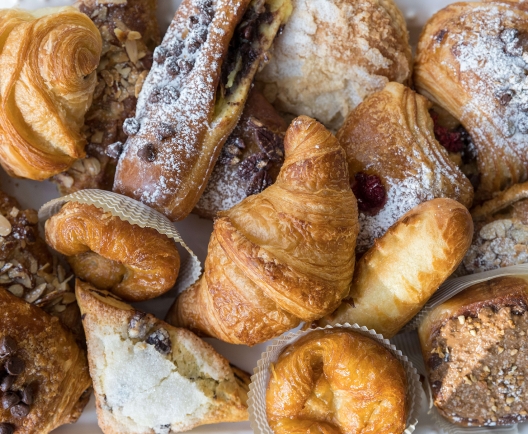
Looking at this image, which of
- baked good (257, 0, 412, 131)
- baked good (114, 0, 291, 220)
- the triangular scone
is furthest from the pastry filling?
baked good (114, 0, 291, 220)

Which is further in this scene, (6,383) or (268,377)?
(268,377)

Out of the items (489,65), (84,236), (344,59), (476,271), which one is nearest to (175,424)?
(84,236)

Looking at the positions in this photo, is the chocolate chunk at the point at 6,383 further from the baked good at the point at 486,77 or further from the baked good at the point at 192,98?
the baked good at the point at 486,77

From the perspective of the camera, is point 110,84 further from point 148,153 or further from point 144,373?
point 144,373

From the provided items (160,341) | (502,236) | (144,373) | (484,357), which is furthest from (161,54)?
(484,357)

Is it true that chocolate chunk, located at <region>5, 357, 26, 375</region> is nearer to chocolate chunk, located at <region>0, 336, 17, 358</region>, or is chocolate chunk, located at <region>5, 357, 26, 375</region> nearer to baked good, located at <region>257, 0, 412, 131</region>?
chocolate chunk, located at <region>0, 336, 17, 358</region>

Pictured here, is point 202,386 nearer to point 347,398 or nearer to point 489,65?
point 347,398

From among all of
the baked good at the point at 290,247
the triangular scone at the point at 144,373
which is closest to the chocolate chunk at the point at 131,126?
the baked good at the point at 290,247
